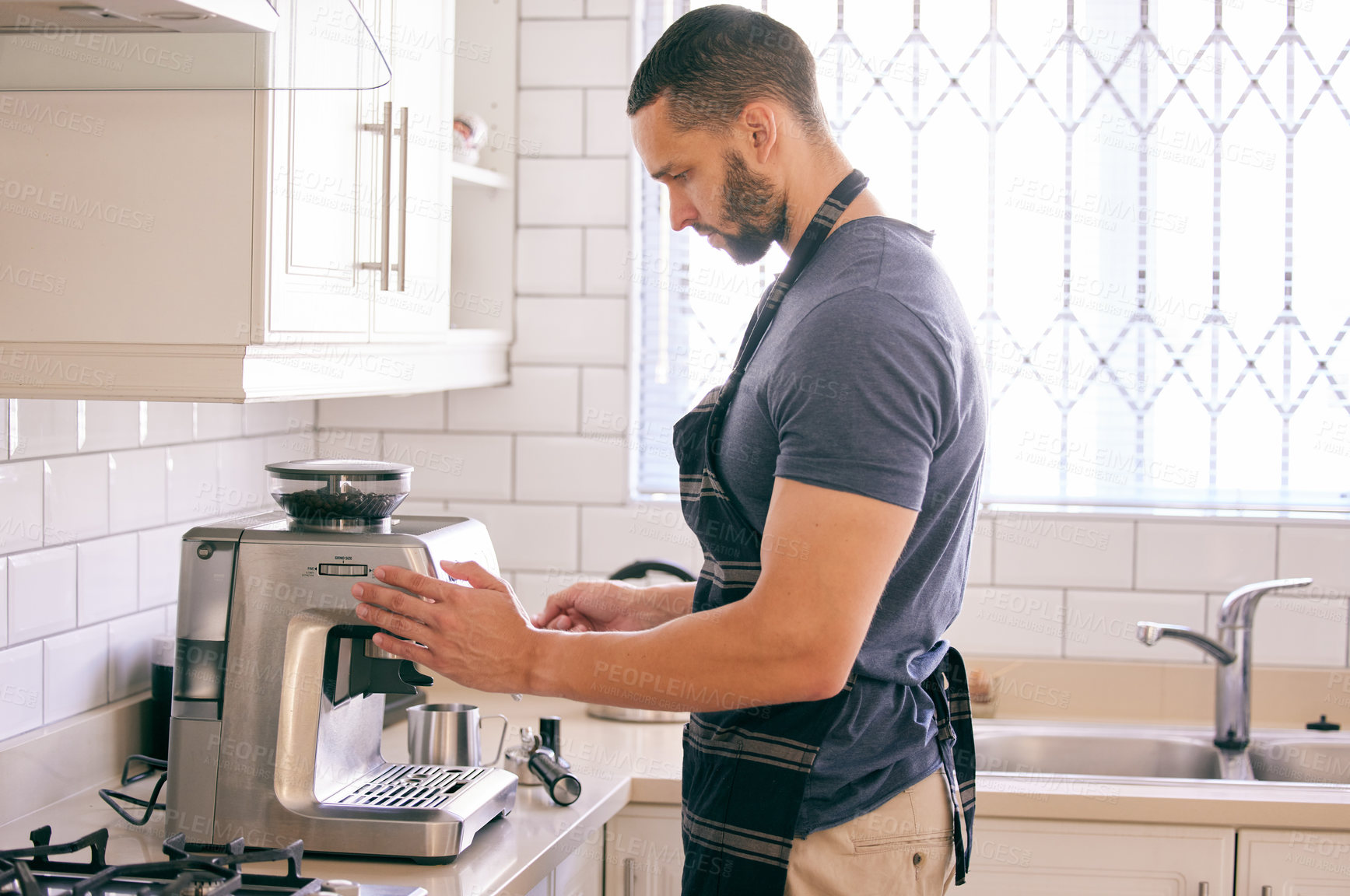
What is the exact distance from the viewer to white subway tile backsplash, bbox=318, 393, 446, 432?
2.41m

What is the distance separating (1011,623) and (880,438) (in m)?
1.34

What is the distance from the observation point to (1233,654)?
2.07 metres

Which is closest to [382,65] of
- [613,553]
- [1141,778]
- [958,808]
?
[958,808]

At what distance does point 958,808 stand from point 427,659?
1.82 ft

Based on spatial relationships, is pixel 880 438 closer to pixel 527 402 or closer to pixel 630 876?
pixel 630 876

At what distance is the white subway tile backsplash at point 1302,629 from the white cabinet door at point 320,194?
5.11ft

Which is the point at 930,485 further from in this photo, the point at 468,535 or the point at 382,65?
the point at 382,65

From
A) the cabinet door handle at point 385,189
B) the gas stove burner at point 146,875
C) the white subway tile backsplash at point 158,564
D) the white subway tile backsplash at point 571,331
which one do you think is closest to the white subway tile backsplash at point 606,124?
the white subway tile backsplash at point 571,331

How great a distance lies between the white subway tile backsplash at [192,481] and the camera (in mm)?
1925

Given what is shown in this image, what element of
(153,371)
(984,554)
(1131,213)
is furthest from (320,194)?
(1131,213)

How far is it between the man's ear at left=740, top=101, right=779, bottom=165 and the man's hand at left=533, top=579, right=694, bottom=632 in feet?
1.84

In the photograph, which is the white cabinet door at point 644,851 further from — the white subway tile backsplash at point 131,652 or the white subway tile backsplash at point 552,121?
the white subway tile backsplash at point 552,121

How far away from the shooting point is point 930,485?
117cm

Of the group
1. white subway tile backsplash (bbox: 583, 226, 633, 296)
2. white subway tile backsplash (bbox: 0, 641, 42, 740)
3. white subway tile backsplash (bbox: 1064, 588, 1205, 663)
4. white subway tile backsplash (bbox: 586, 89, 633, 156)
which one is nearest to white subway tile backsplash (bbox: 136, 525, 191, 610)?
white subway tile backsplash (bbox: 0, 641, 42, 740)
